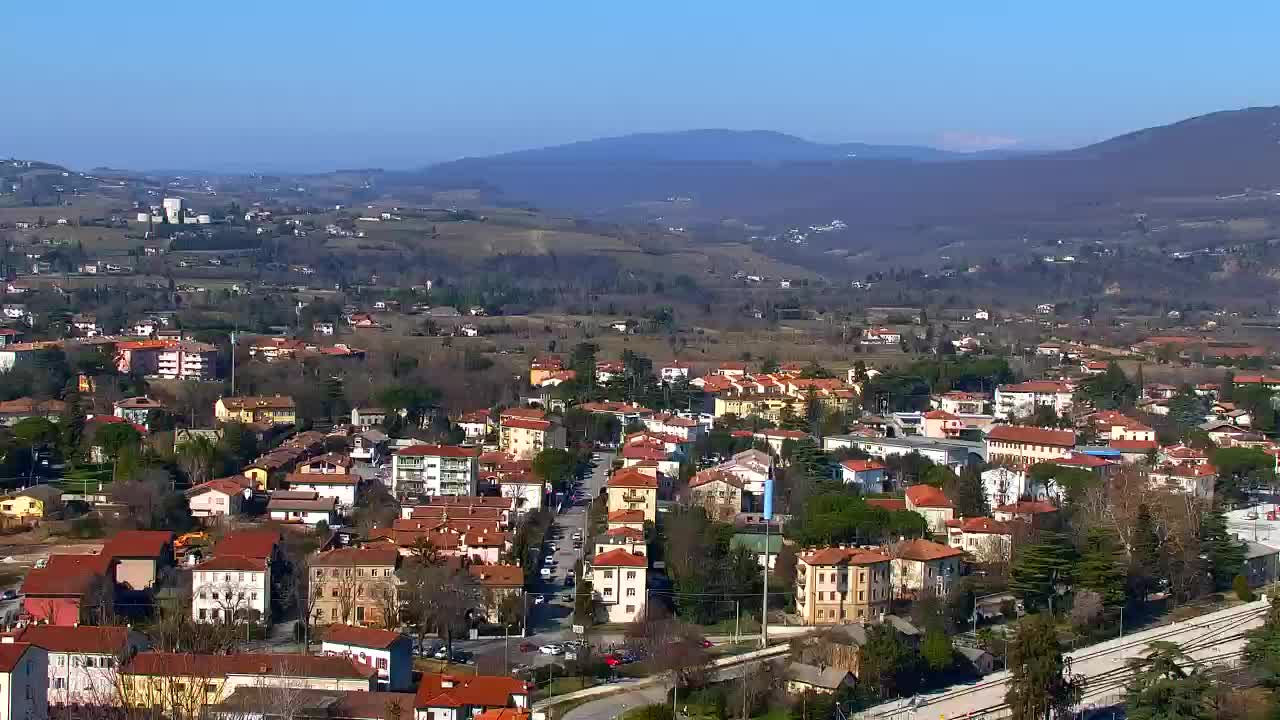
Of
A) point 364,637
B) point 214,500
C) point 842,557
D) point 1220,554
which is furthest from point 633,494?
point 364,637

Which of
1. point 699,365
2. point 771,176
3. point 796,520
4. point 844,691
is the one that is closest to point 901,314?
point 699,365

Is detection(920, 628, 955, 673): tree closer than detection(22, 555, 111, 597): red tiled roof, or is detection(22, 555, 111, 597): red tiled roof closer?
detection(920, 628, 955, 673): tree

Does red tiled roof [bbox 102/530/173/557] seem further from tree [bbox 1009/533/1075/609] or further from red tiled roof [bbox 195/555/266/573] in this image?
tree [bbox 1009/533/1075/609]

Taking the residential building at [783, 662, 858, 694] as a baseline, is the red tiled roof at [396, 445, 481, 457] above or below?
above

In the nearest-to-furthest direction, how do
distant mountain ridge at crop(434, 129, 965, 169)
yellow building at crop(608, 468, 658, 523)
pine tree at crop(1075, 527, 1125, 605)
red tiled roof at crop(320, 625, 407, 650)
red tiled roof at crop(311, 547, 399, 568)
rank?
1. red tiled roof at crop(320, 625, 407, 650)
2. red tiled roof at crop(311, 547, 399, 568)
3. pine tree at crop(1075, 527, 1125, 605)
4. yellow building at crop(608, 468, 658, 523)
5. distant mountain ridge at crop(434, 129, 965, 169)

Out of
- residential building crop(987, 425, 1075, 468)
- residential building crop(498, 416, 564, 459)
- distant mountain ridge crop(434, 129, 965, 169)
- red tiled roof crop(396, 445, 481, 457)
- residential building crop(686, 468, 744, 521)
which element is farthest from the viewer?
distant mountain ridge crop(434, 129, 965, 169)

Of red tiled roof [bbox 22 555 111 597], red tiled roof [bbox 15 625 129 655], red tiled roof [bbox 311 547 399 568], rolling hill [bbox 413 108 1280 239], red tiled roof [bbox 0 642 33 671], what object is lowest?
rolling hill [bbox 413 108 1280 239]

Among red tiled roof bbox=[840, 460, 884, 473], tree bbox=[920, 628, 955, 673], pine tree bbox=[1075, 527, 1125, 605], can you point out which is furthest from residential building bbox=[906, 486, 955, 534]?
tree bbox=[920, 628, 955, 673]
